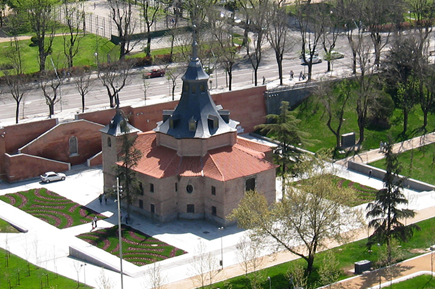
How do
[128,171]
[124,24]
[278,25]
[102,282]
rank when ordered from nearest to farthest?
[102,282] → [128,171] → [278,25] → [124,24]

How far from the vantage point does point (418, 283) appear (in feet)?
260

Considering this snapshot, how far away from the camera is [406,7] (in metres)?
142

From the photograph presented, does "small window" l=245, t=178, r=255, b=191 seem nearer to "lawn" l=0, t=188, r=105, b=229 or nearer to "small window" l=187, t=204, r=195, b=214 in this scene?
"small window" l=187, t=204, r=195, b=214

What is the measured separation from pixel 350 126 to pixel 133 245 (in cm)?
3797

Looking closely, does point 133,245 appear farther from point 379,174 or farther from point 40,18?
point 40,18

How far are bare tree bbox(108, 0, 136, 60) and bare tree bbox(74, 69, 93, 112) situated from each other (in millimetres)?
A: 7064

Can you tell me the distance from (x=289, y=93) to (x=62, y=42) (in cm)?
3929

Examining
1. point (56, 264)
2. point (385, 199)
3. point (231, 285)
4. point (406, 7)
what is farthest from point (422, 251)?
point (406, 7)

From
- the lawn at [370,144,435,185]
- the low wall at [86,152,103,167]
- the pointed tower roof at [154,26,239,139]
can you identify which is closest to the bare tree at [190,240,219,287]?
the pointed tower roof at [154,26,239,139]

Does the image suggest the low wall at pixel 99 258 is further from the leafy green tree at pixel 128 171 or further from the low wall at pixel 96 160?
the low wall at pixel 96 160

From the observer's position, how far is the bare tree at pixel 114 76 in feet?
380

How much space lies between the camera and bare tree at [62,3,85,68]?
132 meters

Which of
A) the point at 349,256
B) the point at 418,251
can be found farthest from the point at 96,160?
the point at 418,251

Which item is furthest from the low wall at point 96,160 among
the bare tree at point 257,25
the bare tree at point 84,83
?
the bare tree at point 257,25
